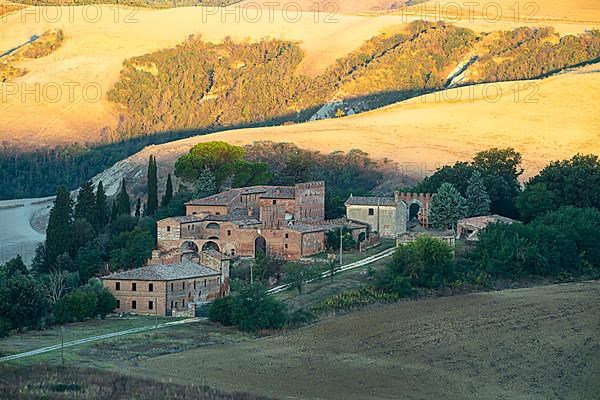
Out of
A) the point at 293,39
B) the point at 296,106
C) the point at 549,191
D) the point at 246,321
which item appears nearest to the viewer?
the point at 246,321

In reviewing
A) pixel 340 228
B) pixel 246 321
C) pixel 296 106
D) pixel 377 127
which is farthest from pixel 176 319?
pixel 296 106

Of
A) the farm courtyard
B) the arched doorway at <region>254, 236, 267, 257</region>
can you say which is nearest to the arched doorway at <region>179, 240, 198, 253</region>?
the arched doorway at <region>254, 236, 267, 257</region>

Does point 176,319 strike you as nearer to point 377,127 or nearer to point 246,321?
point 246,321

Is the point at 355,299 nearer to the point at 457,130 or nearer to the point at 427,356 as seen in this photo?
the point at 427,356

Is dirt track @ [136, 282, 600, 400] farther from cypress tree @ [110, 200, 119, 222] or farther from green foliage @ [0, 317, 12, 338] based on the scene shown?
cypress tree @ [110, 200, 119, 222]

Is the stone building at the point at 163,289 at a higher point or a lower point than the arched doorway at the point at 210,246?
lower

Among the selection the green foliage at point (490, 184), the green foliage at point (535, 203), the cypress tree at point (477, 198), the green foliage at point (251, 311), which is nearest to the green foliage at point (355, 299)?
the green foliage at point (251, 311)

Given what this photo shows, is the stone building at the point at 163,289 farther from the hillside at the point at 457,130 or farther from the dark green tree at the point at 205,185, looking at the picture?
the hillside at the point at 457,130
